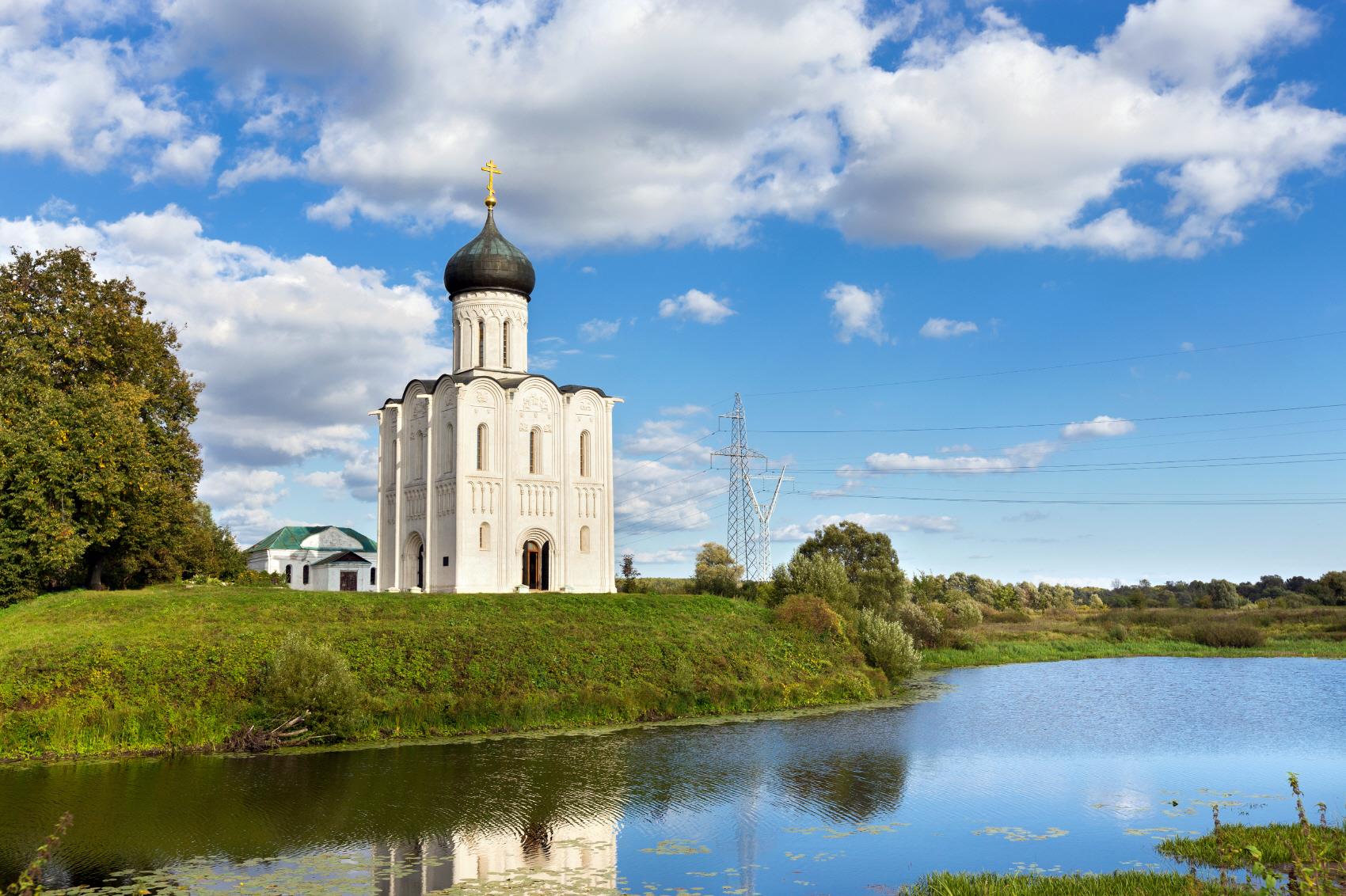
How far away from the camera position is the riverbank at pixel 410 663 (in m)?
20.5

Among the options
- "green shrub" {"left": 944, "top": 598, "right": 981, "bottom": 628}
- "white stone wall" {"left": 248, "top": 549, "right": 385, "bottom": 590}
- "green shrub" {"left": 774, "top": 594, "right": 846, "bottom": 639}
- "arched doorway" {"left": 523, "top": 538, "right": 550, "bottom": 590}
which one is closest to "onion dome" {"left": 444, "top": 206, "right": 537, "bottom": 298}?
A: "arched doorway" {"left": 523, "top": 538, "right": 550, "bottom": 590}

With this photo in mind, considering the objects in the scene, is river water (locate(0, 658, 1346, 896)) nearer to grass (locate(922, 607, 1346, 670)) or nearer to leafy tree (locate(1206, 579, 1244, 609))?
grass (locate(922, 607, 1346, 670))

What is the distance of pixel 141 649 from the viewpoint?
22375 mm

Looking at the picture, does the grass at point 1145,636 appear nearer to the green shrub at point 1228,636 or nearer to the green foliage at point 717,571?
the green shrub at point 1228,636

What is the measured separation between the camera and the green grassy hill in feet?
67.3

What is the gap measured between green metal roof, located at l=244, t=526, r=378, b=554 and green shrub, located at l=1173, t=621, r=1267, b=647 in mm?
43963

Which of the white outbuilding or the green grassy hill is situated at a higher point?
the white outbuilding

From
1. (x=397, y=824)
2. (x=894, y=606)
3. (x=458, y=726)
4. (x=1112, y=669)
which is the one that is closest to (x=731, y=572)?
(x=894, y=606)

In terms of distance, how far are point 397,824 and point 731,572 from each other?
181ft

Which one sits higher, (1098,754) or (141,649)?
(141,649)

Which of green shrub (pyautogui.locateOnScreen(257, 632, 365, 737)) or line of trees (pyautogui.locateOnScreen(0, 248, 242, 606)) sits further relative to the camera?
line of trees (pyautogui.locateOnScreen(0, 248, 242, 606))

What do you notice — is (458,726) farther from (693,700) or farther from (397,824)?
(397,824)

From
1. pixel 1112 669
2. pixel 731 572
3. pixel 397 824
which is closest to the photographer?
pixel 397 824

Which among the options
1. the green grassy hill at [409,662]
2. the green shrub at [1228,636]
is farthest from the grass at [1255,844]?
the green shrub at [1228,636]
